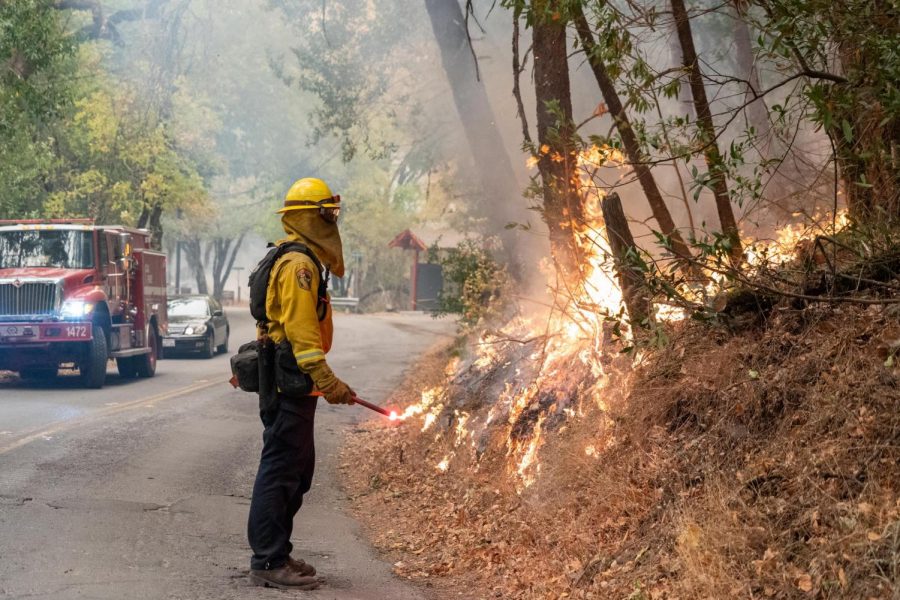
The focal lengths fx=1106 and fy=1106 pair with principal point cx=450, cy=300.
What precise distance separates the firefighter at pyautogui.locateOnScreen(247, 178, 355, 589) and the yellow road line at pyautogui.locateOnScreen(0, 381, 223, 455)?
4974mm

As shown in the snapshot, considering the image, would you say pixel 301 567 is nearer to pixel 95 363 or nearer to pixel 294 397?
pixel 294 397

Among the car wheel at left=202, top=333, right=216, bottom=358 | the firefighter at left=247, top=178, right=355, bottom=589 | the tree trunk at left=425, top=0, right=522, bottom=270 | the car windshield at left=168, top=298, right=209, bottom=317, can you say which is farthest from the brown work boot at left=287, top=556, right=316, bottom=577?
the car windshield at left=168, top=298, right=209, bottom=317

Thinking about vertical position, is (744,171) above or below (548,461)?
above

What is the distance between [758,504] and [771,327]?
189cm

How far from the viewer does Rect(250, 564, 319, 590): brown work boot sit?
6.10 m

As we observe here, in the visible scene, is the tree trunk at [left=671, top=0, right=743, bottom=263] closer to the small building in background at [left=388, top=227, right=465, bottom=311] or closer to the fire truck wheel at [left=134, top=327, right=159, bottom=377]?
the fire truck wheel at [left=134, top=327, right=159, bottom=377]

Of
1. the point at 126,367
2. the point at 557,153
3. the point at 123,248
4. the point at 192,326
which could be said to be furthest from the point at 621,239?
the point at 192,326

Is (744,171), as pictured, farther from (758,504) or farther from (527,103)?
(758,504)

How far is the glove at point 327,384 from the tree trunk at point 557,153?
3282mm

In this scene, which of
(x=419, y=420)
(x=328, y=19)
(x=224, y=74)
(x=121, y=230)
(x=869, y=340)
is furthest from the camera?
(x=224, y=74)

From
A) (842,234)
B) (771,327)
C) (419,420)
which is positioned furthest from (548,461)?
(419,420)

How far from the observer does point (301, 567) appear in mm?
6242

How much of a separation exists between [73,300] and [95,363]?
1.08 meters

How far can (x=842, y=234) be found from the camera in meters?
7.31
